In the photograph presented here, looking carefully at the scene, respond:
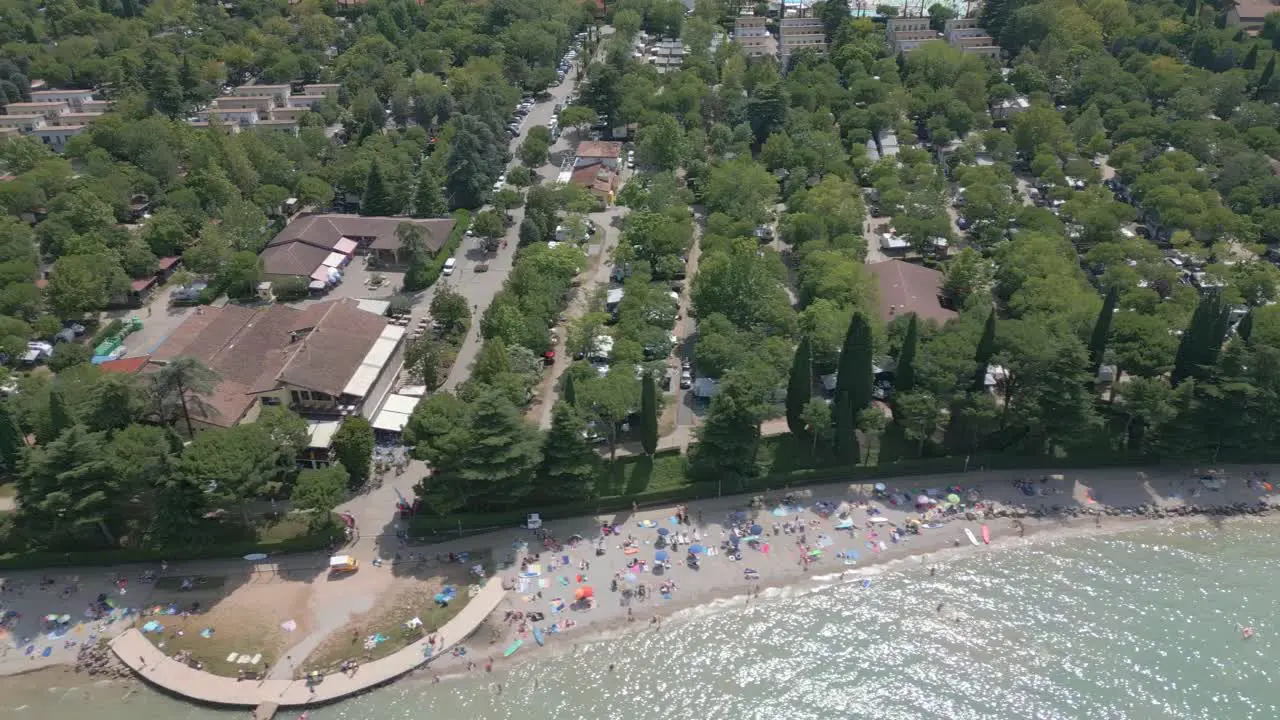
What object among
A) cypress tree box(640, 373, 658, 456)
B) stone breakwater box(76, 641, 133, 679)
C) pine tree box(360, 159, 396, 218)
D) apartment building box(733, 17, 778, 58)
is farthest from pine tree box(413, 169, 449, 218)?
apartment building box(733, 17, 778, 58)

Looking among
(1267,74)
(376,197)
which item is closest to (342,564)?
(376,197)

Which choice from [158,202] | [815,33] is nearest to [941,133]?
[815,33]

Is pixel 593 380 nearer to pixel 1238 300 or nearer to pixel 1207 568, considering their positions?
pixel 1207 568

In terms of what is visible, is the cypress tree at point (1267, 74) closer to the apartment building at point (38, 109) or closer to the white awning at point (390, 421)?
the white awning at point (390, 421)

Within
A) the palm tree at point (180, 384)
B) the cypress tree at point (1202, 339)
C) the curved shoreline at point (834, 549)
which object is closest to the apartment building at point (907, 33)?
the cypress tree at point (1202, 339)

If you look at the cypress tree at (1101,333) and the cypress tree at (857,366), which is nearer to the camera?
the cypress tree at (857,366)

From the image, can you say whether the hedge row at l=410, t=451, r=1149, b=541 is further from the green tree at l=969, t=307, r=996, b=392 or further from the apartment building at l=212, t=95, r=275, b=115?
the apartment building at l=212, t=95, r=275, b=115
